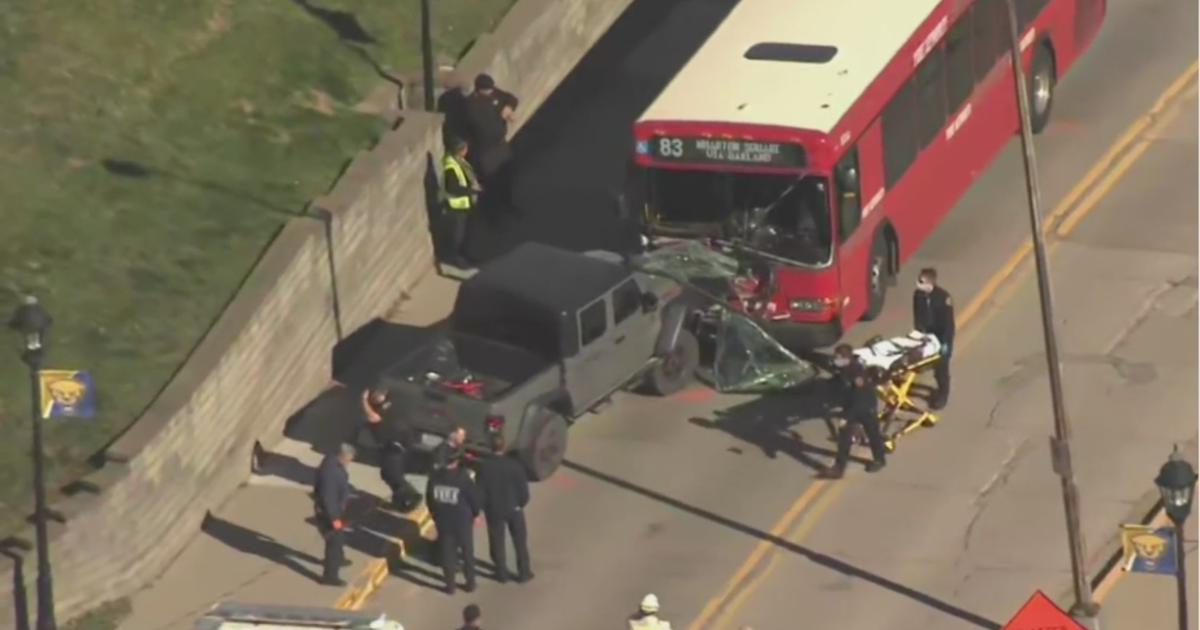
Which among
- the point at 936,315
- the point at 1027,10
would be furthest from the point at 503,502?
the point at 1027,10

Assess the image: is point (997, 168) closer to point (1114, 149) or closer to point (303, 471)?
point (1114, 149)

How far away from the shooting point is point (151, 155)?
118 feet

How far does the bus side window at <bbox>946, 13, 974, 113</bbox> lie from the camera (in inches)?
1382

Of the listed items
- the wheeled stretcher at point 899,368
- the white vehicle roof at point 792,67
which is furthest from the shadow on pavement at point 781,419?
the white vehicle roof at point 792,67

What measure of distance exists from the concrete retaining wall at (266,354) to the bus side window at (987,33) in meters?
5.89

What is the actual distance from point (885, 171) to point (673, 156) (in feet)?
8.00

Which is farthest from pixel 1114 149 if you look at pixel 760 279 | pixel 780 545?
pixel 780 545

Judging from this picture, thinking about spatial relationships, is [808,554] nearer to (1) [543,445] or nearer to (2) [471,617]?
(1) [543,445]

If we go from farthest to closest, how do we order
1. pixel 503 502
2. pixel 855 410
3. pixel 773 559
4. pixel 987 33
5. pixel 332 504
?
pixel 987 33 < pixel 855 410 < pixel 773 559 < pixel 332 504 < pixel 503 502

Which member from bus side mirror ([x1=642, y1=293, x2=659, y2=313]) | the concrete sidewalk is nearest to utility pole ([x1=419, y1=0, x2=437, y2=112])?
the concrete sidewalk

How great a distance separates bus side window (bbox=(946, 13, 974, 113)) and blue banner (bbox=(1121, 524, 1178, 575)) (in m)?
9.13

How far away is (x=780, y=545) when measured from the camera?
31.1 meters

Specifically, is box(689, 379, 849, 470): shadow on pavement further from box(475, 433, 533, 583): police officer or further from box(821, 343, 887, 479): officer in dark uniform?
box(475, 433, 533, 583): police officer

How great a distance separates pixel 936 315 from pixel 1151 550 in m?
6.15
